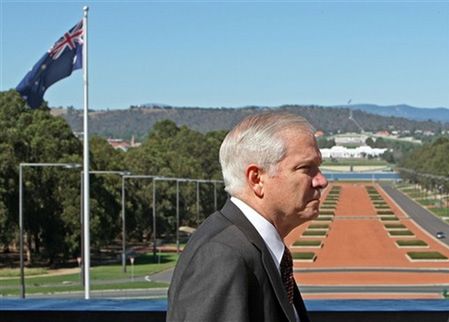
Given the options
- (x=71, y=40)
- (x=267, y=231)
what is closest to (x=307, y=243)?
(x=71, y=40)

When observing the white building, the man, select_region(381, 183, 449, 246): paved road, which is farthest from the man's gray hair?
the white building

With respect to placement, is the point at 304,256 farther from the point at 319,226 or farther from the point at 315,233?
the point at 319,226

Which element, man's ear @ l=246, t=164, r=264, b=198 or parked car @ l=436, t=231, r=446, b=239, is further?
parked car @ l=436, t=231, r=446, b=239

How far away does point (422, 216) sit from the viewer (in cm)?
7900

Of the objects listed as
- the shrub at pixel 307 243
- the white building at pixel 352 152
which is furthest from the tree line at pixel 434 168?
the white building at pixel 352 152

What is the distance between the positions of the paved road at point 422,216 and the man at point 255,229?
5730cm

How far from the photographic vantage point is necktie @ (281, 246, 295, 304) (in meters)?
2.13

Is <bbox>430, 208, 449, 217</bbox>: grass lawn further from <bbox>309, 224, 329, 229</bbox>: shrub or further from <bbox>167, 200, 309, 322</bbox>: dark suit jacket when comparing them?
<bbox>167, 200, 309, 322</bbox>: dark suit jacket

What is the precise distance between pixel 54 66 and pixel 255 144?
67.2ft

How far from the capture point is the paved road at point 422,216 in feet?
220

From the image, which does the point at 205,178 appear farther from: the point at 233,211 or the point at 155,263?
the point at 233,211

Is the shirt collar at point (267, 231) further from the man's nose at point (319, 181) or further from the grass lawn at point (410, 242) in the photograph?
the grass lawn at point (410, 242)

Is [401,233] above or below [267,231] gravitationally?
below

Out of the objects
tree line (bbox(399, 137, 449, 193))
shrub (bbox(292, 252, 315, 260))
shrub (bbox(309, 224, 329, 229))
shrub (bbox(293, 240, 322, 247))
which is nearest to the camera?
shrub (bbox(292, 252, 315, 260))
